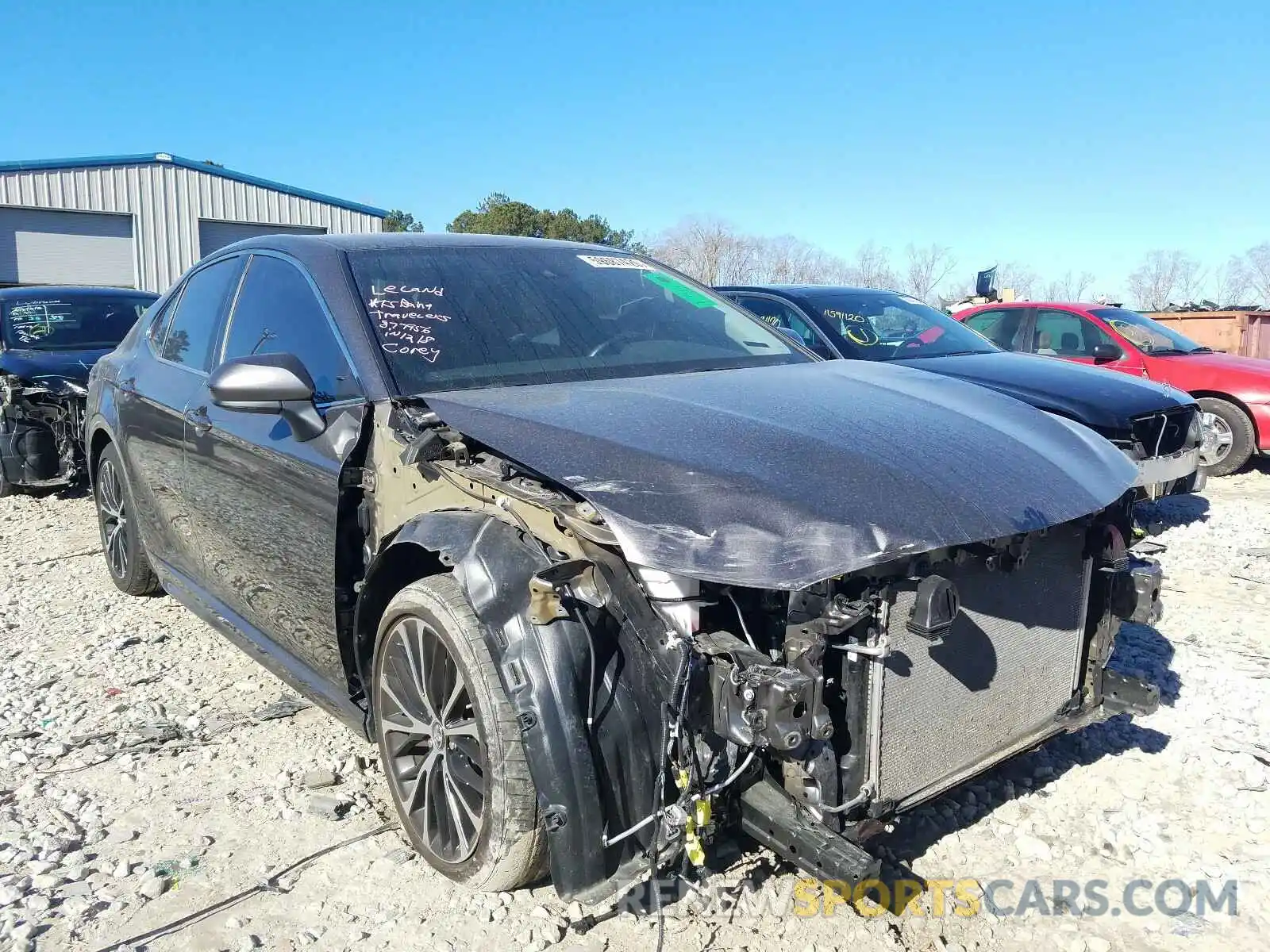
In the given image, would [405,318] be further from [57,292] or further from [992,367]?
[57,292]

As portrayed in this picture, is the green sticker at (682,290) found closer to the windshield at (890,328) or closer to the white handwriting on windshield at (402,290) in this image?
the white handwriting on windshield at (402,290)

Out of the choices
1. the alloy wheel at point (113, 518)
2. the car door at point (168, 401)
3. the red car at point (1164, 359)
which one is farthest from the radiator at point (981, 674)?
the red car at point (1164, 359)

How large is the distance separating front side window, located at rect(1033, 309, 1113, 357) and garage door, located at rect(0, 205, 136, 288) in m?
21.0

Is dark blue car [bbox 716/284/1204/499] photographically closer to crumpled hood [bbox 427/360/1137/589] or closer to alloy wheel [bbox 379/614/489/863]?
crumpled hood [bbox 427/360/1137/589]

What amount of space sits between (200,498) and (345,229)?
940 inches

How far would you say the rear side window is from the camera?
149 inches

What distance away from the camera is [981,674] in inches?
94.9

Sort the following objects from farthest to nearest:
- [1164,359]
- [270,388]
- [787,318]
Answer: [1164,359] < [787,318] < [270,388]

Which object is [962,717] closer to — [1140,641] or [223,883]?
[223,883]

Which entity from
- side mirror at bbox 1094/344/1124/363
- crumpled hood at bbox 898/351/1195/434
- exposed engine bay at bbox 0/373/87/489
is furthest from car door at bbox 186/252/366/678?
side mirror at bbox 1094/344/1124/363

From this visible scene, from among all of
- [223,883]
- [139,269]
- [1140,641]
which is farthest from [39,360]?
[139,269]

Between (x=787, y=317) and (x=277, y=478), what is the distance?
486 cm

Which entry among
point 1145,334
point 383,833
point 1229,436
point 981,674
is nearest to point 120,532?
point 383,833

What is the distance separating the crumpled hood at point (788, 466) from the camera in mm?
1936
